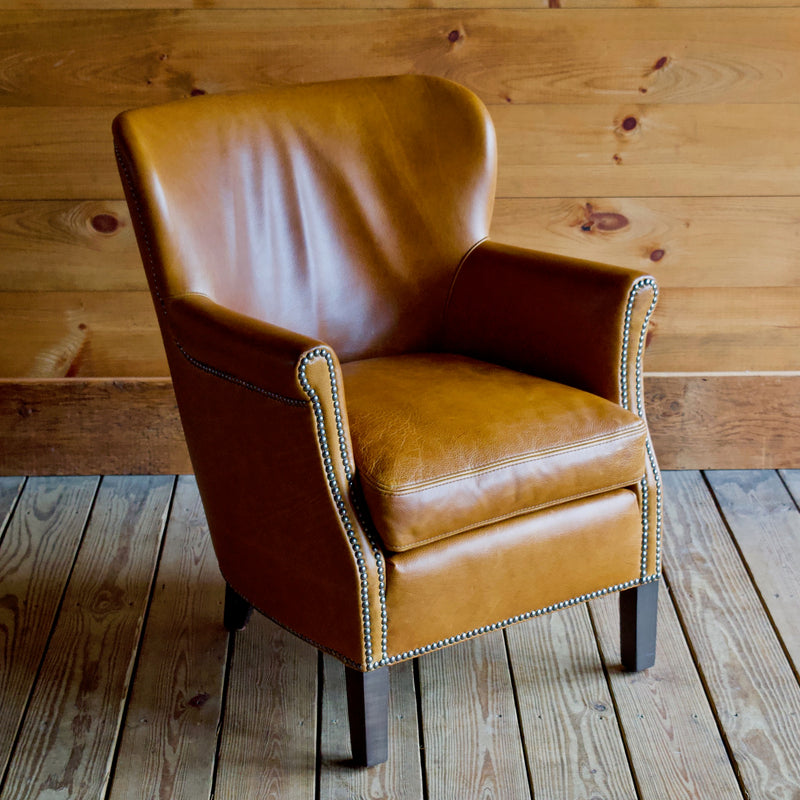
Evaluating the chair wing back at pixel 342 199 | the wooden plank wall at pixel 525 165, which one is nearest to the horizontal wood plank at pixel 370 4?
the wooden plank wall at pixel 525 165

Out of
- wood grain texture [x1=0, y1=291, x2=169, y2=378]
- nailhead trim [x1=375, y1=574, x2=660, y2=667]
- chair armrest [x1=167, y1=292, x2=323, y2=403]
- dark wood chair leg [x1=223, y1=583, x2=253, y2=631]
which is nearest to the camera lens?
chair armrest [x1=167, y1=292, x2=323, y2=403]

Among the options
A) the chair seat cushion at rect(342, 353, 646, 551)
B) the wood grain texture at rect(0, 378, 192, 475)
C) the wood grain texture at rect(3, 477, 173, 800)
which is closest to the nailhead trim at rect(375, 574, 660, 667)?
the chair seat cushion at rect(342, 353, 646, 551)

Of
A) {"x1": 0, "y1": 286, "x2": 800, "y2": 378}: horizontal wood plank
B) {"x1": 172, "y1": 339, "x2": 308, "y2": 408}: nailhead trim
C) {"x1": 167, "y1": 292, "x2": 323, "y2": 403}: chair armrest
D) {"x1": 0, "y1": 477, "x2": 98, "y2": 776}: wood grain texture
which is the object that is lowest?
{"x1": 0, "y1": 477, "x2": 98, "y2": 776}: wood grain texture

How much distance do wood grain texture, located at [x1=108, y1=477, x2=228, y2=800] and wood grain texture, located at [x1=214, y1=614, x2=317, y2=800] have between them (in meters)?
0.03

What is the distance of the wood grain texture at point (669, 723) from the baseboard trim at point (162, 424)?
0.67m

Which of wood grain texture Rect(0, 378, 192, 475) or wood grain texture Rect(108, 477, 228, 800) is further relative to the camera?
wood grain texture Rect(0, 378, 192, 475)

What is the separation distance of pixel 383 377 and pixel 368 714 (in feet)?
1.80

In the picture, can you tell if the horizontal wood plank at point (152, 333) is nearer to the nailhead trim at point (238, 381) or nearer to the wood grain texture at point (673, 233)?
the wood grain texture at point (673, 233)

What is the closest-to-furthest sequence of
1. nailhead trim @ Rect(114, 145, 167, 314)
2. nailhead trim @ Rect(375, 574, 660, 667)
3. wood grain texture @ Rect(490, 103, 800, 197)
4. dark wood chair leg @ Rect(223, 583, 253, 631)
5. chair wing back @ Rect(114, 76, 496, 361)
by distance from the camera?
nailhead trim @ Rect(375, 574, 660, 667), nailhead trim @ Rect(114, 145, 167, 314), chair wing back @ Rect(114, 76, 496, 361), dark wood chair leg @ Rect(223, 583, 253, 631), wood grain texture @ Rect(490, 103, 800, 197)

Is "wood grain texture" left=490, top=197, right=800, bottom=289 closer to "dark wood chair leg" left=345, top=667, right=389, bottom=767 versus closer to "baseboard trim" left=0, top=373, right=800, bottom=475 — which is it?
"baseboard trim" left=0, top=373, right=800, bottom=475

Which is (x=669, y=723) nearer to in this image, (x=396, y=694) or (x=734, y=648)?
(x=734, y=648)

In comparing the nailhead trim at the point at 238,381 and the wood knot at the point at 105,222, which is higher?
the nailhead trim at the point at 238,381

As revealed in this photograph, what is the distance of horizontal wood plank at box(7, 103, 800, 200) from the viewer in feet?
7.26

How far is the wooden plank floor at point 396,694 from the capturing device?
155cm
